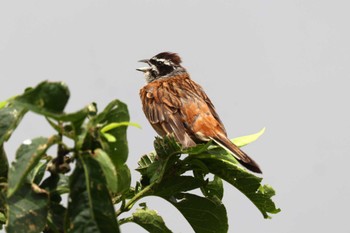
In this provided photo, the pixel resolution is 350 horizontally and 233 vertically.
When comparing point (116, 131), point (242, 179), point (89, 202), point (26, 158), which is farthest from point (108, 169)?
point (242, 179)

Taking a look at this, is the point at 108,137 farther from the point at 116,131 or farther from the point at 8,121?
the point at 8,121

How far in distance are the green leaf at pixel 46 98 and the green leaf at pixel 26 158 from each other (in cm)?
13

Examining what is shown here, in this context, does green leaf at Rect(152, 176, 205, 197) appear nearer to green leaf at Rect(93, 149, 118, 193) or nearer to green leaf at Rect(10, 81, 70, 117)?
green leaf at Rect(93, 149, 118, 193)

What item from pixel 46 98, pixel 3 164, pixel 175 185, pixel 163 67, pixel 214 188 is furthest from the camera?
pixel 163 67

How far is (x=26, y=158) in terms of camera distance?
2.53m

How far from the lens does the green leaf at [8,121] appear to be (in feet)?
8.99

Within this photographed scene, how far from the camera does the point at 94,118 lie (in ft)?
8.71

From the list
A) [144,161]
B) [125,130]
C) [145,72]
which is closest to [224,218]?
[144,161]

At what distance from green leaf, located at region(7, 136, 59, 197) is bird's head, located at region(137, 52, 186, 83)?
6666 mm

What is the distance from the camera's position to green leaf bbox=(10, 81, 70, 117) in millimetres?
2488

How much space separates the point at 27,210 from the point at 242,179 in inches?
56.3

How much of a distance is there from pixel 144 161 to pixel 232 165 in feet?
1.98

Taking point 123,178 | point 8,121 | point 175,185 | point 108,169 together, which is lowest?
point 175,185

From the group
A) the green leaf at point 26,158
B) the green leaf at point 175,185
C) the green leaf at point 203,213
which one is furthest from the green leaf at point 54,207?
the green leaf at point 203,213
